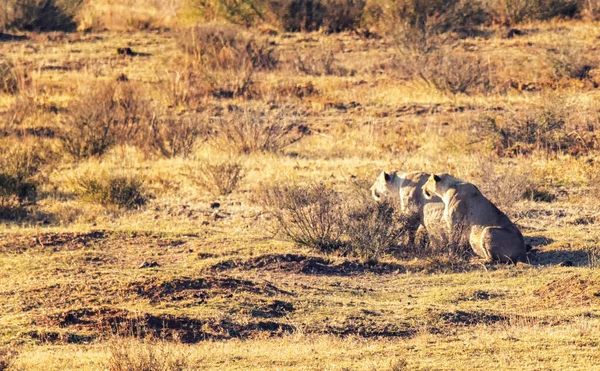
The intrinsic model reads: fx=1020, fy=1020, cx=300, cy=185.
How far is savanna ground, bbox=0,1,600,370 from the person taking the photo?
7.90 metres

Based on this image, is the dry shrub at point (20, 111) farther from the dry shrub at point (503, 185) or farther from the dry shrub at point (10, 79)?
the dry shrub at point (503, 185)

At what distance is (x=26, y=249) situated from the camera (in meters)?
12.1

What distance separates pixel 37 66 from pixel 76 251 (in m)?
17.0

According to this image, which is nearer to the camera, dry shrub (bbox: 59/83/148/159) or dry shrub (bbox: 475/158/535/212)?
dry shrub (bbox: 475/158/535/212)

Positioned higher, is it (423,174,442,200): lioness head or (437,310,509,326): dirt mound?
(423,174,442,200): lioness head

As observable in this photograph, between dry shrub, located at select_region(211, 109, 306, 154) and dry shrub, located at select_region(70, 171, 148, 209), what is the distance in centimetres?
379

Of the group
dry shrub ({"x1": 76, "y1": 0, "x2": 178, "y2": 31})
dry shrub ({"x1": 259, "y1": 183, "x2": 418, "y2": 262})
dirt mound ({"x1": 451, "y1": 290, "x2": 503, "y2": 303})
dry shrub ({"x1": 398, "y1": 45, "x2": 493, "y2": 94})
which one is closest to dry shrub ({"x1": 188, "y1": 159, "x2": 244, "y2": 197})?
dry shrub ({"x1": 259, "y1": 183, "x2": 418, "y2": 262})

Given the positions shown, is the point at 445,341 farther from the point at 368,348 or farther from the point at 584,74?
the point at 584,74

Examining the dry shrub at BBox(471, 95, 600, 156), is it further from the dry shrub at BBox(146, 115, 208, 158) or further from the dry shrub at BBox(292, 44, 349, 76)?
the dry shrub at BBox(292, 44, 349, 76)

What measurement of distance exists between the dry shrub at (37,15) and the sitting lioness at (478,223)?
2644cm

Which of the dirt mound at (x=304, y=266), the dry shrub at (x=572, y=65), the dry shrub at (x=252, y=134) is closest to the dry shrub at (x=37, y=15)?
the dry shrub at (x=252, y=134)

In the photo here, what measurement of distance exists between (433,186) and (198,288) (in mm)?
3168

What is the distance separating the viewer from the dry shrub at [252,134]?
1897cm

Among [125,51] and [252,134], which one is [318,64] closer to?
[125,51]
